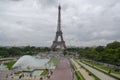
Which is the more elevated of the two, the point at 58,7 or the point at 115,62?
the point at 58,7

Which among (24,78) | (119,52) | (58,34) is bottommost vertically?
(24,78)

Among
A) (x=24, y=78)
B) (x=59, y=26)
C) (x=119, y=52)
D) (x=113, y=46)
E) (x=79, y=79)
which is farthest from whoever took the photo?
(x=59, y=26)

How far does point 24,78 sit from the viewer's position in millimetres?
24562

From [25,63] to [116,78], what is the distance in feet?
75.1

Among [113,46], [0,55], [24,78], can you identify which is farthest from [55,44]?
[24,78]

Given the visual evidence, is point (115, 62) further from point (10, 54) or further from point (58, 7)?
point (58, 7)

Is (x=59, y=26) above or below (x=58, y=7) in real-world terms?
below

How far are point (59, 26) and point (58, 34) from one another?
4184mm

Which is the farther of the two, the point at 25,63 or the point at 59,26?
the point at 59,26

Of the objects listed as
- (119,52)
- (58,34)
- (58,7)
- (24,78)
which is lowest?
(24,78)

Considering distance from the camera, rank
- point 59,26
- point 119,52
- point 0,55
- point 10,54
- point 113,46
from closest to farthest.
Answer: point 119,52, point 113,46, point 0,55, point 10,54, point 59,26

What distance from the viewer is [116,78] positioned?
2255 centimetres

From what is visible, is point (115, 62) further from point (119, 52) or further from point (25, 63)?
point (25, 63)

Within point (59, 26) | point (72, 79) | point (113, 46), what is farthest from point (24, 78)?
point (59, 26)
